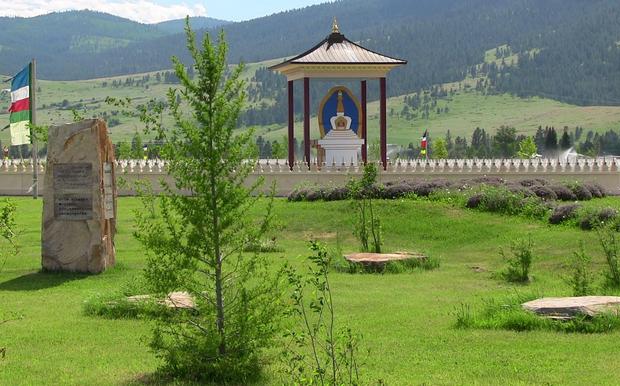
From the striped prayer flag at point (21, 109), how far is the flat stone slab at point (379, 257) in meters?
21.2

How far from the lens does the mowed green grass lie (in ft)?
32.8

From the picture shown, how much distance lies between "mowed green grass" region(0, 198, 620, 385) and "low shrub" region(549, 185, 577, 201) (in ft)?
15.8

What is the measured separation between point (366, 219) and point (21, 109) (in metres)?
18.0

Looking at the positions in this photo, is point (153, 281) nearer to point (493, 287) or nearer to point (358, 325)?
point (358, 325)

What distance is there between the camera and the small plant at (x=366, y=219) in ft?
68.7

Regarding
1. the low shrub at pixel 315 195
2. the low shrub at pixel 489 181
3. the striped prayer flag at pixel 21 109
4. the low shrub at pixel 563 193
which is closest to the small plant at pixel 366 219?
the low shrub at pixel 315 195

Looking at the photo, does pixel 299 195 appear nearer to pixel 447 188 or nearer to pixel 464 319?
pixel 447 188

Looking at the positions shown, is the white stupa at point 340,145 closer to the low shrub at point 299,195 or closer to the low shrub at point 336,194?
the low shrub at point 299,195

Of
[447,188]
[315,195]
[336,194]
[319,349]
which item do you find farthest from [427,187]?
[319,349]

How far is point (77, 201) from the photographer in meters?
17.7

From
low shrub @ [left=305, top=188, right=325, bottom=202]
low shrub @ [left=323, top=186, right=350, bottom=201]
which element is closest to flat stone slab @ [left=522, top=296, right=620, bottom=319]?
low shrub @ [left=323, top=186, right=350, bottom=201]

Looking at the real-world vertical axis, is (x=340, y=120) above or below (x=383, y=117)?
below

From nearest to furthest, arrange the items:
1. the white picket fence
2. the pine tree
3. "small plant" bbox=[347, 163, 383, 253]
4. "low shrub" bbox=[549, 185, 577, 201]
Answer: the pine tree → "small plant" bbox=[347, 163, 383, 253] → "low shrub" bbox=[549, 185, 577, 201] → the white picket fence

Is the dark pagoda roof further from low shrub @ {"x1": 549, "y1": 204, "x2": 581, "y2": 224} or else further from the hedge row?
low shrub @ {"x1": 549, "y1": 204, "x2": 581, "y2": 224}
